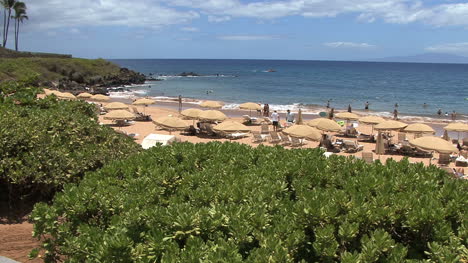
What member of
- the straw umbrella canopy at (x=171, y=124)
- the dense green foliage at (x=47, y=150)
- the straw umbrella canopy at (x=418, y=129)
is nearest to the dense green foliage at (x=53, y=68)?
the straw umbrella canopy at (x=171, y=124)

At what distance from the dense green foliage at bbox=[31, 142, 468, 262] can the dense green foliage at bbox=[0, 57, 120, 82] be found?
131 feet

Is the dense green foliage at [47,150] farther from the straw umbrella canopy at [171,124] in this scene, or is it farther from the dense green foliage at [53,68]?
the dense green foliage at [53,68]

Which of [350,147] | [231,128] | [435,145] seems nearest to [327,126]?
[350,147]

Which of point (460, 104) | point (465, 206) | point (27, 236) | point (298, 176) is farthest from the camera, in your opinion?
point (460, 104)

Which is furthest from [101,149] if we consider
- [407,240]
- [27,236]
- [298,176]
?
[407,240]

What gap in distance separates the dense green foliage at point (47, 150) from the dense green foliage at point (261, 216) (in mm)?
1904

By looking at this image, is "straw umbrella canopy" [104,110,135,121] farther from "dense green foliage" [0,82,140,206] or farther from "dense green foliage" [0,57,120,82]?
"dense green foliage" [0,57,120,82]

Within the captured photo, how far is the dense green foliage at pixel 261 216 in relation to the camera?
113 inches

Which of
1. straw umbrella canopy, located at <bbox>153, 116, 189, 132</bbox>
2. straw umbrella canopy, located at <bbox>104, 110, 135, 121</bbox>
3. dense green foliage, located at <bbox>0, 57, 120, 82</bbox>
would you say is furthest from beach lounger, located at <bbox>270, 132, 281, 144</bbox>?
dense green foliage, located at <bbox>0, 57, 120, 82</bbox>

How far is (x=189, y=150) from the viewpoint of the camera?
5.05 metres

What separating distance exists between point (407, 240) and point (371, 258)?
0.68m

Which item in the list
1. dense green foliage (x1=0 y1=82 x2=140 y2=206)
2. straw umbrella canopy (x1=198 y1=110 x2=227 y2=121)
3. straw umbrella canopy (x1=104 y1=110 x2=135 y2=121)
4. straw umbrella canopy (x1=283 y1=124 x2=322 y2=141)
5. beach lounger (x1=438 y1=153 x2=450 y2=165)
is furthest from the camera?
straw umbrella canopy (x1=198 y1=110 x2=227 y2=121)

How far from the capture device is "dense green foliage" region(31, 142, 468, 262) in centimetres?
288

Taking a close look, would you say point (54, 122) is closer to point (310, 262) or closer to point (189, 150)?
point (189, 150)
